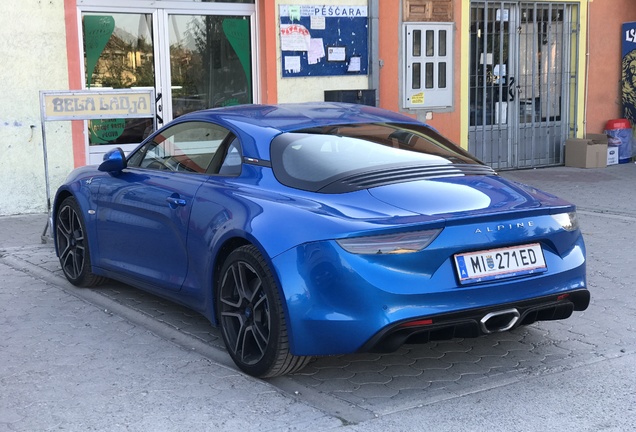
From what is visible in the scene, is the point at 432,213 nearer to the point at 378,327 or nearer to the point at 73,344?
the point at 378,327

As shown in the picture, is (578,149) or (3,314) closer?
(3,314)

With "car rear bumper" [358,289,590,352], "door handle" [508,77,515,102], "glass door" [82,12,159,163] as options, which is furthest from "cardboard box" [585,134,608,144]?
"car rear bumper" [358,289,590,352]

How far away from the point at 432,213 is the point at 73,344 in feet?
7.89

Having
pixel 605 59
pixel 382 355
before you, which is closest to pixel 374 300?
pixel 382 355

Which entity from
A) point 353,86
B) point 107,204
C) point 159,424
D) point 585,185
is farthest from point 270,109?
point 585,185

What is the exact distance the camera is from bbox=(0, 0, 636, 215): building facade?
10320mm

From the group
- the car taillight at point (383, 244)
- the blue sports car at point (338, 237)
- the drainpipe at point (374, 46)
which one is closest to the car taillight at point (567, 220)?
the blue sports car at point (338, 237)

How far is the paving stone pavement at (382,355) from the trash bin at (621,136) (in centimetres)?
845

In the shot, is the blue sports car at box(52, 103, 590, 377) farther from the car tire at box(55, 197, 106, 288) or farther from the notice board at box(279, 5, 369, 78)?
the notice board at box(279, 5, 369, 78)

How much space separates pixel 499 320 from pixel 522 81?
10752mm

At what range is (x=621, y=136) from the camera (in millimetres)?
15570

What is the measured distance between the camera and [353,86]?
12719 mm

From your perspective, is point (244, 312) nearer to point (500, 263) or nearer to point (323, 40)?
point (500, 263)

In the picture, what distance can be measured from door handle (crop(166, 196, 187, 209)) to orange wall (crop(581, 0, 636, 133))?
1165cm
